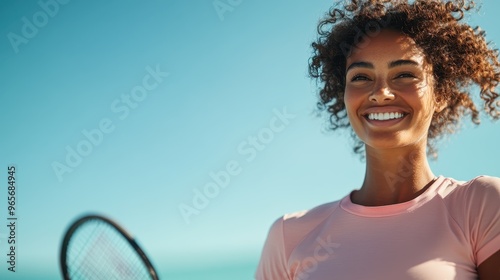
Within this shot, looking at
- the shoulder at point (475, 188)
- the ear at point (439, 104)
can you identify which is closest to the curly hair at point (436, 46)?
the ear at point (439, 104)

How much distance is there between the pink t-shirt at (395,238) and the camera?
250cm

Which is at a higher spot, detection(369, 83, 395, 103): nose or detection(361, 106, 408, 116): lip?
detection(369, 83, 395, 103): nose

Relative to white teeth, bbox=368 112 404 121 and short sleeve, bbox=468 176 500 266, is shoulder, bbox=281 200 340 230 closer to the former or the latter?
white teeth, bbox=368 112 404 121

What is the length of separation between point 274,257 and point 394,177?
80 centimetres

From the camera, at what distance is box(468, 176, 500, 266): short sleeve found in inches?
95.0

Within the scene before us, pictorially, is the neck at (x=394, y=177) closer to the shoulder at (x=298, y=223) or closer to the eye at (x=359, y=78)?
the shoulder at (x=298, y=223)

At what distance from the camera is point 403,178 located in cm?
303

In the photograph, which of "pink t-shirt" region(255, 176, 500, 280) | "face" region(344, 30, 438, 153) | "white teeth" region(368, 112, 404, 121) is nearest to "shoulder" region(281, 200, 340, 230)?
"pink t-shirt" region(255, 176, 500, 280)

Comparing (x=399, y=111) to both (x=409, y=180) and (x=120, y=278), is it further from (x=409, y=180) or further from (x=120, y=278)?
(x=120, y=278)

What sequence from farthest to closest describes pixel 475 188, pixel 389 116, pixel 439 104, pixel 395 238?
pixel 439 104, pixel 389 116, pixel 395 238, pixel 475 188

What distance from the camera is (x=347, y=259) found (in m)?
2.79

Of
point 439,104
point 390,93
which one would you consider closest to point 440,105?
point 439,104

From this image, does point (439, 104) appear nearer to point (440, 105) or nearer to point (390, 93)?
point (440, 105)

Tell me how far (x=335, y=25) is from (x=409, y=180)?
138cm
